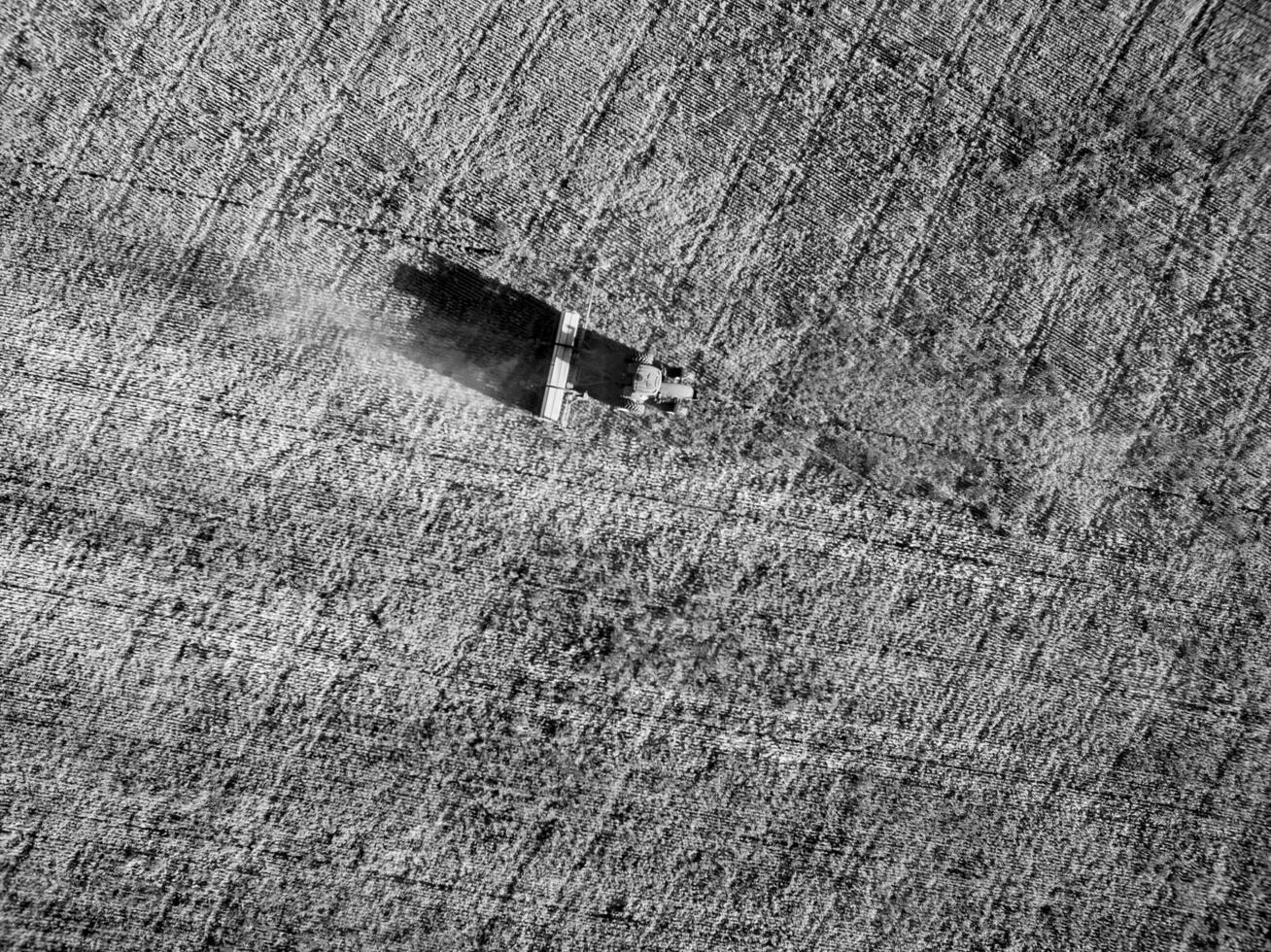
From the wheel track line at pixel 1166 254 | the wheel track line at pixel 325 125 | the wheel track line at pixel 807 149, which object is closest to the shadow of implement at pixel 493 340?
the wheel track line at pixel 807 149

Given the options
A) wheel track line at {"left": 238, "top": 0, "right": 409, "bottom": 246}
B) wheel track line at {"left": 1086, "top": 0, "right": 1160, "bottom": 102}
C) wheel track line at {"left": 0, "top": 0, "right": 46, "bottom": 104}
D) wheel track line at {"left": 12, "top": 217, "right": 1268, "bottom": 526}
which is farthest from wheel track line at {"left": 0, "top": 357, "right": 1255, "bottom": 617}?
wheel track line at {"left": 1086, "top": 0, "right": 1160, "bottom": 102}

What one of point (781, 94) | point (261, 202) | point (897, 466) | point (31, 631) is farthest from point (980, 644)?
point (31, 631)

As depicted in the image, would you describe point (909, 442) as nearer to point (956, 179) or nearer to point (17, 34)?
point (956, 179)

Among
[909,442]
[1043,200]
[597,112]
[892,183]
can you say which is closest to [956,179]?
[892,183]

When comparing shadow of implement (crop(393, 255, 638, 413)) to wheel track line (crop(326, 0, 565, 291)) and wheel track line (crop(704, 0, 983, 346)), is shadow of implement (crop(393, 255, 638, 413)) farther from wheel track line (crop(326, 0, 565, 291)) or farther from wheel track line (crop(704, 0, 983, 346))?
wheel track line (crop(704, 0, 983, 346))

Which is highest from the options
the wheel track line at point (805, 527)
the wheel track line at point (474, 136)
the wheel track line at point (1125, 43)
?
the wheel track line at point (1125, 43)

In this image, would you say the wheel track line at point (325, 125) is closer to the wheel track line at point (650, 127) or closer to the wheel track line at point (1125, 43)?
the wheel track line at point (650, 127)

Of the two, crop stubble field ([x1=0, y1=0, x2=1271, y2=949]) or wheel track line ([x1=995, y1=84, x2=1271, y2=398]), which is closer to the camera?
crop stubble field ([x1=0, y1=0, x2=1271, y2=949])
